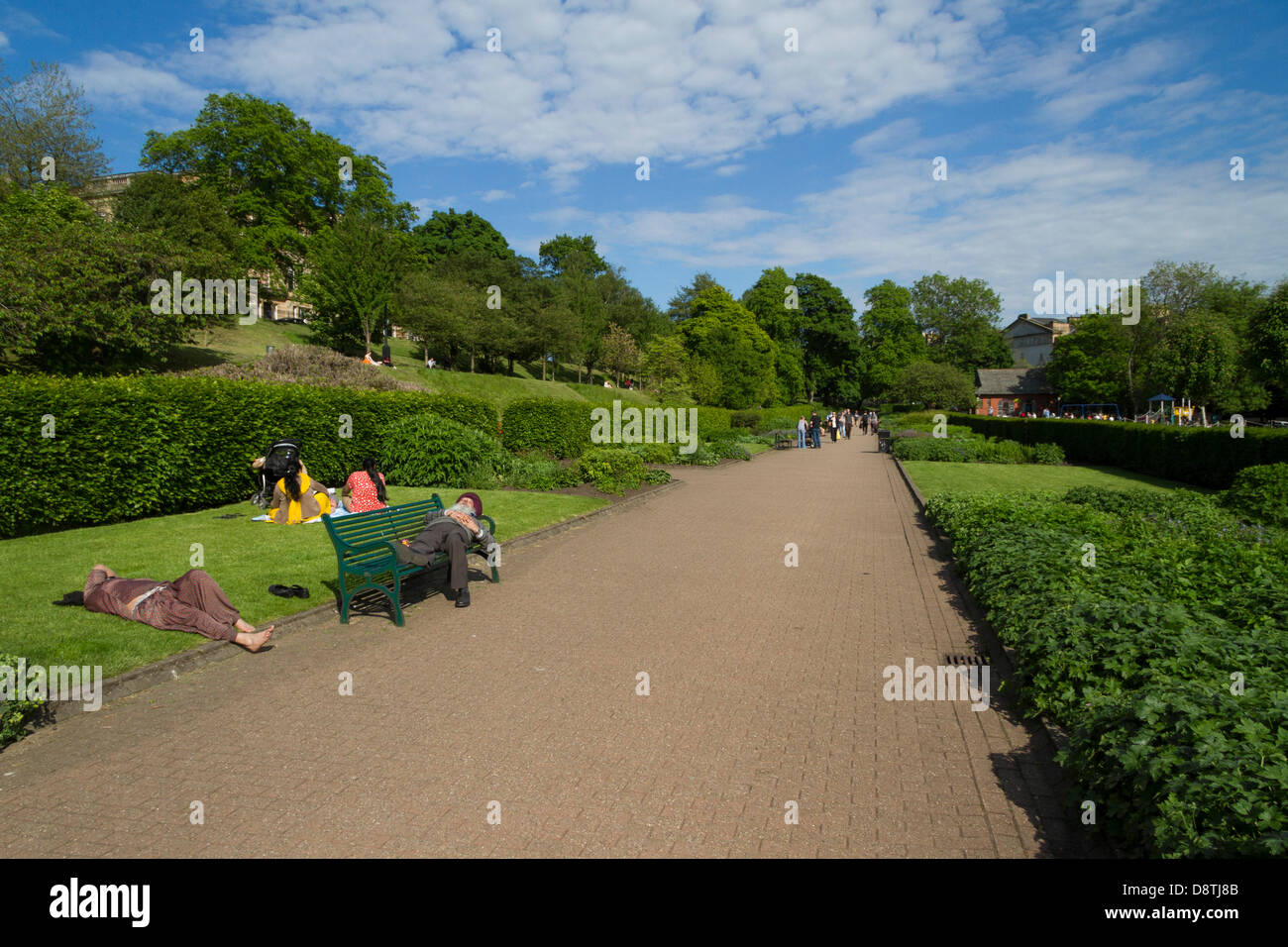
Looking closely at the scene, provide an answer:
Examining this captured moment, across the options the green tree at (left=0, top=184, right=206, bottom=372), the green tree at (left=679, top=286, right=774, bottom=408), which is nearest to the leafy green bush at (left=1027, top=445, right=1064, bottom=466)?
the green tree at (left=679, top=286, right=774, bottom=408)

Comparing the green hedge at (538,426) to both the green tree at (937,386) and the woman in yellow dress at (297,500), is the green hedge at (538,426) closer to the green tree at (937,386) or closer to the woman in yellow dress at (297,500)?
the woman in yellow dress at (297,500)

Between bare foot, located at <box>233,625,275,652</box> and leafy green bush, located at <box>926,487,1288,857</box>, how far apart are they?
19.6 feet

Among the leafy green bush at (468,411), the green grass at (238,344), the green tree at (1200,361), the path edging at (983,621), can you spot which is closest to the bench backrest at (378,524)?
the path edging at (983,621)

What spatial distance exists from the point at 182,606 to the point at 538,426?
15.9 metres

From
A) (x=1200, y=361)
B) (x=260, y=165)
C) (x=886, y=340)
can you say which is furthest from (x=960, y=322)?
(x=260, y=165)

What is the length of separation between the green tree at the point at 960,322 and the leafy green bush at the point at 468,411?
84.3 m

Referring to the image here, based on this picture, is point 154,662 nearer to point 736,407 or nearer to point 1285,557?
point 1285,557

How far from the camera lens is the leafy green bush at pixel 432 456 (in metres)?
16.0

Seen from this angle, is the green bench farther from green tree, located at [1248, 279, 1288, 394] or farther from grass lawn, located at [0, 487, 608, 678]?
green tree, located at [1248, 279, 1288, 394]

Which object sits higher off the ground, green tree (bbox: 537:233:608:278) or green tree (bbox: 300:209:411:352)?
green tree (bbox: 537:233:608:278)

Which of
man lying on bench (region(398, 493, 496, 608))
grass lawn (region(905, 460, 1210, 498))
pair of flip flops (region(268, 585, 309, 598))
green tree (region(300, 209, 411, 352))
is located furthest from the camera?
green tree (region(300, 209, 411, 352))

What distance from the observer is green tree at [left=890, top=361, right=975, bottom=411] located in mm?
58312

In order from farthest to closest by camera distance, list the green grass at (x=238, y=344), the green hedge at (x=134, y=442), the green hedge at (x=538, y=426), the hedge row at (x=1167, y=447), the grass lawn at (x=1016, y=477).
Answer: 1. the green grass at (x=238, y=344)
2. the green hedge at (x=538, y=426)
3. the grass lawn at (x=1016, y=477)
4. the hedge row at (x=1167, y=447)
5. the green hedge at (x=134, y=442)

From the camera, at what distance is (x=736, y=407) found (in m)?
50.1
